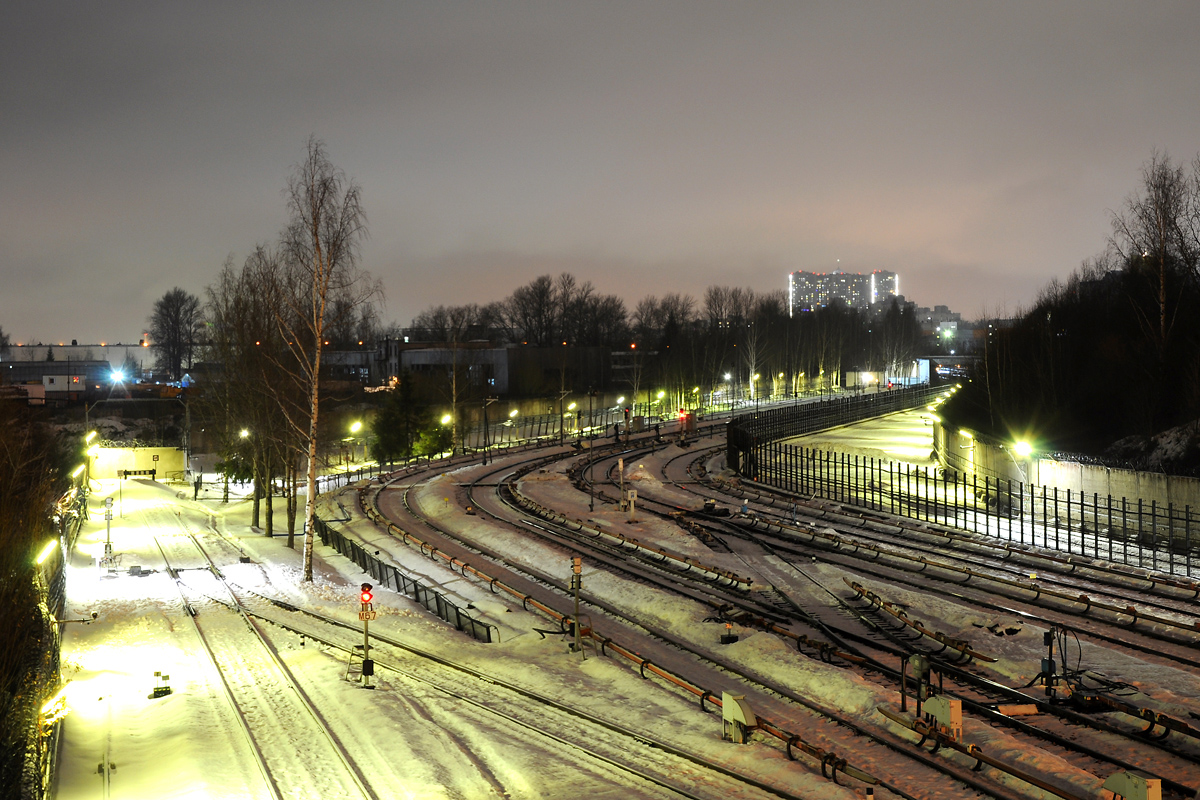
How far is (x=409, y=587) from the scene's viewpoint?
22.3 meters

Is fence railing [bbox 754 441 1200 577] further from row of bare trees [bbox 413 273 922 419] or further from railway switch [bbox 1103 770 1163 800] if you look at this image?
row of bare trees [bbox 413 273 922 419]

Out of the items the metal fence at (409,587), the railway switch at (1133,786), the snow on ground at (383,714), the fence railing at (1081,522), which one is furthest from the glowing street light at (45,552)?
the fence railing at (1081,522)

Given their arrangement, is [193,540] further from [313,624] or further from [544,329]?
[544,329]

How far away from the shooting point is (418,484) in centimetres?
4147

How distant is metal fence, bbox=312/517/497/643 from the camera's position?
18250 mm

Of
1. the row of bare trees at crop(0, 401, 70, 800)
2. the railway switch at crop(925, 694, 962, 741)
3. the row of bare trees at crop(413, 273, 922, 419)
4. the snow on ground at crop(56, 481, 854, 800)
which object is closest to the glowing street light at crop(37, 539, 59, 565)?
the row of bare trees at crop(0, 401, 70, 800)

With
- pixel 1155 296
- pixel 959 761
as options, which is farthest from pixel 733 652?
pixel 1155 296

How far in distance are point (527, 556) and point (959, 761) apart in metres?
15.8

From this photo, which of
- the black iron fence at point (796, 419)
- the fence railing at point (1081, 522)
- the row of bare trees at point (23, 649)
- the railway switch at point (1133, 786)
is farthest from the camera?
the black iron fence at point (796, 419)

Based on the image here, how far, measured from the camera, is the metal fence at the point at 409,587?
18.2m

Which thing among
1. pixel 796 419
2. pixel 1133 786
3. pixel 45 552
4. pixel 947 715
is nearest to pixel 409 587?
pixel 45 552

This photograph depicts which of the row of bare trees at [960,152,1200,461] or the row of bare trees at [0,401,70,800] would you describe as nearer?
the row of bare trees at [0,401,70,800]

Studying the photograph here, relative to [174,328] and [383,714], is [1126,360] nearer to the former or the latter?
[383,714]

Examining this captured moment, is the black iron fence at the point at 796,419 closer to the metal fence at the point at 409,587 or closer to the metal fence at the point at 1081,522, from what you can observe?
the metal fence at the point at 1081,522
